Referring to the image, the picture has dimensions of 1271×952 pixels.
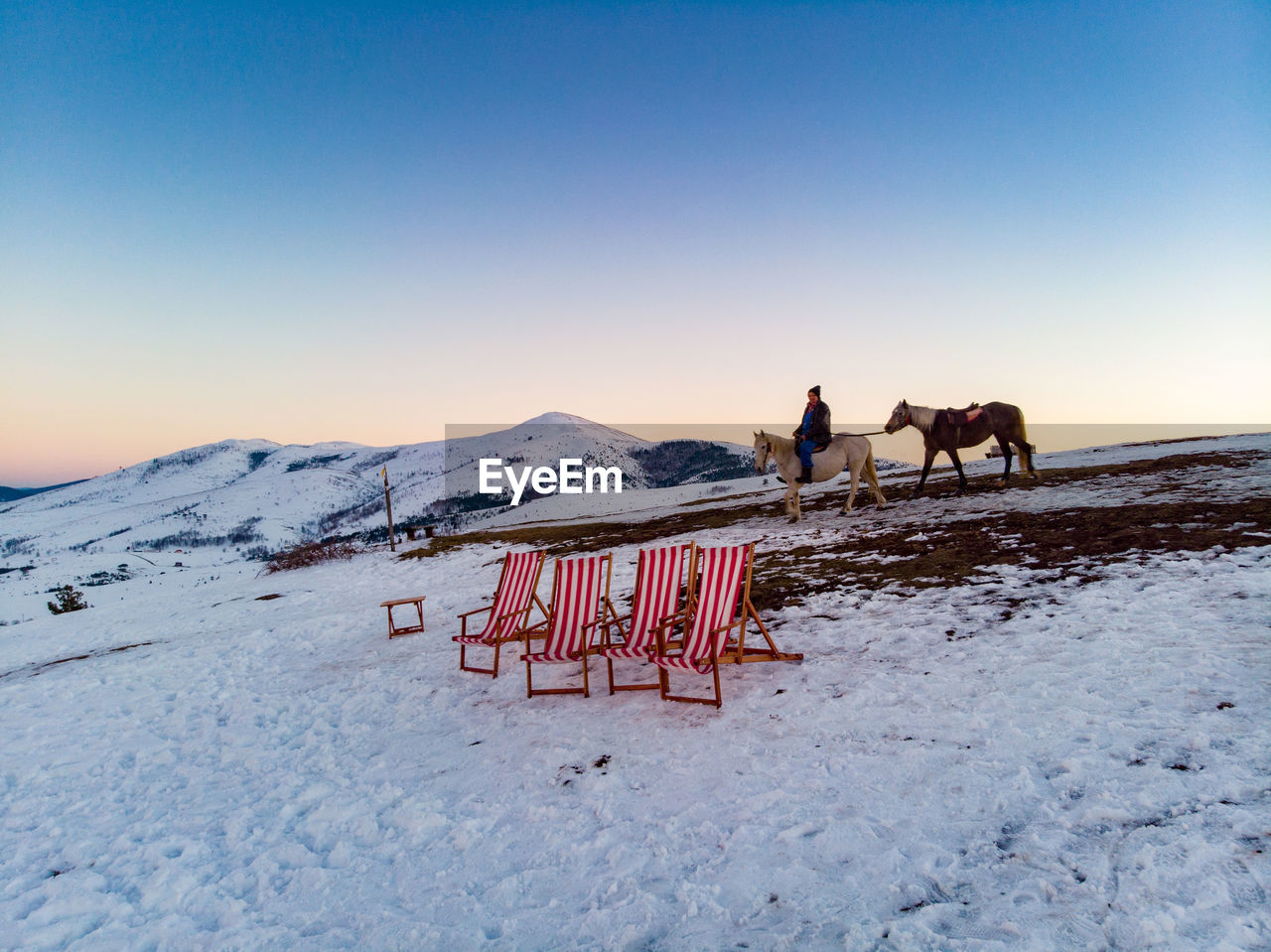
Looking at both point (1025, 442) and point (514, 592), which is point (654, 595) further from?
point (1025, 442)

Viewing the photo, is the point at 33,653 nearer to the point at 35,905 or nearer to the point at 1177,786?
the point at 35,905

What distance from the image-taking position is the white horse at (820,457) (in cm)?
1423

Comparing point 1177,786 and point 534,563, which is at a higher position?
point 534,563

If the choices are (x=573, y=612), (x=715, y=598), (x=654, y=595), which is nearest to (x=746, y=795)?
(x=715, y=598)

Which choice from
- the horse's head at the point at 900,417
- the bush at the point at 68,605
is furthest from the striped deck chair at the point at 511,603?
the bush at the point at 68,605

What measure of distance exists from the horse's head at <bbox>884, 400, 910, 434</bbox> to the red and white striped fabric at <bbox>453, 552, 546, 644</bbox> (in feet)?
33.0

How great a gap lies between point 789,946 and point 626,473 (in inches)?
6833

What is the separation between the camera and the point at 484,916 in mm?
3645

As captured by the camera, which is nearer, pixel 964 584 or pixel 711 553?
pixel 711 553

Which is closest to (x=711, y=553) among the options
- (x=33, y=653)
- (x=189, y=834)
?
(x=189, y=834)

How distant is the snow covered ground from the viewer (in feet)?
10.9

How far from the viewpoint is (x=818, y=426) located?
45.9 feet

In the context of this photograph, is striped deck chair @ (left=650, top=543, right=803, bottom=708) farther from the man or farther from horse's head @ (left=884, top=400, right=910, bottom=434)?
horse's head @ (left=884, top=400, right=910, bottom=434)

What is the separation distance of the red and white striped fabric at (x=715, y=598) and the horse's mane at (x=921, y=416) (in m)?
9.70
